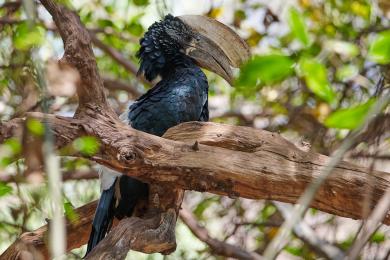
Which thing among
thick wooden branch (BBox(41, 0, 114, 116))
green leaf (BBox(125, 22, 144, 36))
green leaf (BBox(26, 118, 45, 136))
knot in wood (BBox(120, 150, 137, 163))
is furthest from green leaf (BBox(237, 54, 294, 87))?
green leaf (BBox(125, 22, 144, 36))

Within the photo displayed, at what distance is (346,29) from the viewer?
4.80 meters

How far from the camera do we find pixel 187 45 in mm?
4102

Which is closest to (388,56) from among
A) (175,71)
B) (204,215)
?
(175,71)

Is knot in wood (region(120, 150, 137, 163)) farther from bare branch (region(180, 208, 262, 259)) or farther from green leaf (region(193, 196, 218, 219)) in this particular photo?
green leaf (region(193, 196, 218, 219))

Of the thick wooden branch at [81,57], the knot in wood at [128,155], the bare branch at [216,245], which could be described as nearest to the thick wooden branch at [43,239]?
the knot in wood at [128,155]

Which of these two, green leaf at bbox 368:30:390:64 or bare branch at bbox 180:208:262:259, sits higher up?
green leaf at bbox 368:30:390:64

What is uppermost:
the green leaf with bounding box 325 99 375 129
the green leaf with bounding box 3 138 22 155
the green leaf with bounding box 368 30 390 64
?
the green leaf with bounding box 368 30 390 64

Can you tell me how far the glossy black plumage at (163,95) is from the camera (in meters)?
3.34

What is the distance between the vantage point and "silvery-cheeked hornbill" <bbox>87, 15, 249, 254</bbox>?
10.9ft

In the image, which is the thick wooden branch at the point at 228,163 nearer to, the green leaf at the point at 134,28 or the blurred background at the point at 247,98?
the blurred background at the point at 247,98

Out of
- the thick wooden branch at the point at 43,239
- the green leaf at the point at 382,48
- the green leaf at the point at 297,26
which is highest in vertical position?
the green leaf at the point at 297,26

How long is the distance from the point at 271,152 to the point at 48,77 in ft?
3.50

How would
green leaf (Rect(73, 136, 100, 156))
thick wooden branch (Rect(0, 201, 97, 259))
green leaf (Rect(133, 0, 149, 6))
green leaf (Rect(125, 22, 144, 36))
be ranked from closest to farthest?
green leaf (Rect(73, 136, 100, 156)) → thick wooden branch (Rect(0, 201, 97, 259)) → green leaf (Rect(133, 0, 149, 6)) → green leaf (Rect(125, 22, 144, 36))

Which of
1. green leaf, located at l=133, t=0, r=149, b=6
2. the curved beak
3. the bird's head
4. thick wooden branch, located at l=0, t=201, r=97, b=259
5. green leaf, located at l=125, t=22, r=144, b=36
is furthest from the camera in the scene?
green leaf, located at l=125, t=22, r=144, b=36
